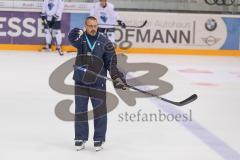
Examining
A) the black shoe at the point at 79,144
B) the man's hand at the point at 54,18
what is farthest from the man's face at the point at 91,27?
the man's hand at the point at 54,18

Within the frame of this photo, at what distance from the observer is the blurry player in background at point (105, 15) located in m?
13.9

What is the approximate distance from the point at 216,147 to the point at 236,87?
4.74m

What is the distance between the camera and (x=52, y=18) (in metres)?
14.7

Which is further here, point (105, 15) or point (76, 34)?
point (105, 15)

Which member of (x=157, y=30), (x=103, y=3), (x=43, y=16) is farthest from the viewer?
(x=157, y=30)

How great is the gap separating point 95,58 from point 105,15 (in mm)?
8438

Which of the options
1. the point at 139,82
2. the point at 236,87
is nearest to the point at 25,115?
the point at 139,82

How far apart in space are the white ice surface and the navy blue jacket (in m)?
0.68

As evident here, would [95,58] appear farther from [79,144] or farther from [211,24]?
[211,24]

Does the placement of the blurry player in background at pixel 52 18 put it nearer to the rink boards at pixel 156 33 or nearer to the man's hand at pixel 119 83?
the rink boards at pixel 156 33

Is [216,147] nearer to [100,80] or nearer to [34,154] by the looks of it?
[100,80]

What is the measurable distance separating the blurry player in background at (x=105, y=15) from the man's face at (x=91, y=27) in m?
8.27

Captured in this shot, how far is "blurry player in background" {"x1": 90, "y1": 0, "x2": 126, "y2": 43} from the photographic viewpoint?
13.9 metres

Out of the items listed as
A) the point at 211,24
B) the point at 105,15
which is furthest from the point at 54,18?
the point at 211,24
